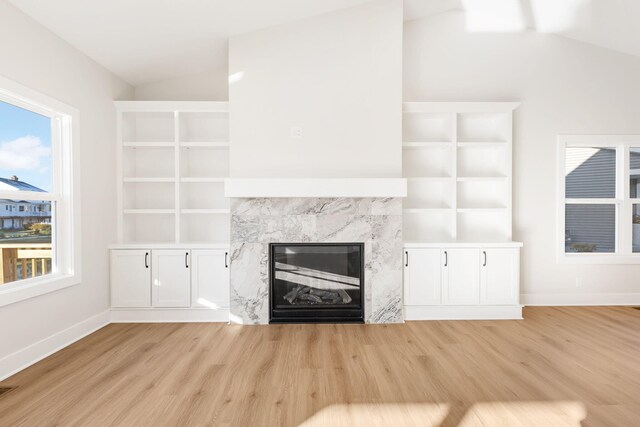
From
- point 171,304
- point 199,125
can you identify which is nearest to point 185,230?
point 171,304

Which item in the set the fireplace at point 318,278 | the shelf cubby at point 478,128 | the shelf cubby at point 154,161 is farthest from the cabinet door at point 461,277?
the shelf cubby at point 154,161

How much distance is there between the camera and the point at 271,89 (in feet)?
12.5

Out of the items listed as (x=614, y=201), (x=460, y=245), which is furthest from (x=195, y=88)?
(x=614, y=201)

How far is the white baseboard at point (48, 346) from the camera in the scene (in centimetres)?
262

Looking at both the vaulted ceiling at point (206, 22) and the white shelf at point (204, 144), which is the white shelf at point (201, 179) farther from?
the vaulted ceiling at point (206, 22)

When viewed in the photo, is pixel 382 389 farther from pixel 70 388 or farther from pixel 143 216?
pixel 143 216

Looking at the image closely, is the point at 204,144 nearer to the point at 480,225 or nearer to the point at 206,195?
the point at 206,195

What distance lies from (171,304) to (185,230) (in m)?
0.88

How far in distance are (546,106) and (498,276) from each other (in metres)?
2.29

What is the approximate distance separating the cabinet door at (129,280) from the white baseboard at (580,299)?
4480 millimetres

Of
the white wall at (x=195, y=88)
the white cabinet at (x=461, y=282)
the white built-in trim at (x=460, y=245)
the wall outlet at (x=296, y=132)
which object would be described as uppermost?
the white wall at (x=195, y=88)

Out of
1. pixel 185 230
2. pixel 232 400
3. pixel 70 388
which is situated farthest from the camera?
pixel 185 230

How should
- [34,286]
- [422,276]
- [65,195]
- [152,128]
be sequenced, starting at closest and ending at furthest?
1. [34,286]
2. [65,195]
3. [422,276]
4. [152,128]

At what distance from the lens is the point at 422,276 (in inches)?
154
